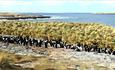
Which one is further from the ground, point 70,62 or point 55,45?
point 70,62

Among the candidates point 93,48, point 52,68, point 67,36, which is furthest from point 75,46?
point 52,68

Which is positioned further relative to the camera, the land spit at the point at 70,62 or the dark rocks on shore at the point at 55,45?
the dark rocks on shore at the point at 55,45

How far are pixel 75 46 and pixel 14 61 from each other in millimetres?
15655

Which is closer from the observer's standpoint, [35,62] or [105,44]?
[35,62]

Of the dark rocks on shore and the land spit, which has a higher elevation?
the land spit

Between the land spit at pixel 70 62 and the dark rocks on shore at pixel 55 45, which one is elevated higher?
the land spit at pixel 70 62

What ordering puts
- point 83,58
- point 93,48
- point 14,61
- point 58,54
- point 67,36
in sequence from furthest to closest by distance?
point 67,36 → point 93,48 → point 58,54 → point 83,58 → point 14,61

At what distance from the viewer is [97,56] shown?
3912 cm

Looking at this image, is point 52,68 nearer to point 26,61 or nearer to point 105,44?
point 26,61

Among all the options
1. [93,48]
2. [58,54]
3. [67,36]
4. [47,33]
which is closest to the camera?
[58,54]

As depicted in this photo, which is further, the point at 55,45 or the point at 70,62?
the point at 55,45

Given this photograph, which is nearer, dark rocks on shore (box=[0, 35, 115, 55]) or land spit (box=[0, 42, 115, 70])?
land spit (box=[0, 42, 115, 70])

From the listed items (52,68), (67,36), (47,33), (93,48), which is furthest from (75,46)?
(52,68)

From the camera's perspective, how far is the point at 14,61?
31953 millimetres
